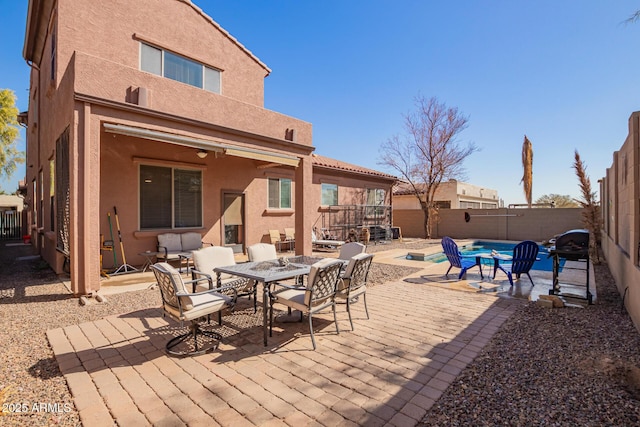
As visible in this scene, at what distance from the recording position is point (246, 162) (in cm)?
1185

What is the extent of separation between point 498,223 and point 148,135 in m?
19.5

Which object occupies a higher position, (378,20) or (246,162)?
(378,20)

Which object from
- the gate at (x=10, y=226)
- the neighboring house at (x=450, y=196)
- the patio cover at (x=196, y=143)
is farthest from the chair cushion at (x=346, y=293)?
the gate at (x=10, y=226)

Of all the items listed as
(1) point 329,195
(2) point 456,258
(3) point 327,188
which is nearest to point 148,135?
(2) point 456,258

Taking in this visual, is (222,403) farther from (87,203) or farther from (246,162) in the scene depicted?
(246,162)

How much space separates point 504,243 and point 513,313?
46.5ft

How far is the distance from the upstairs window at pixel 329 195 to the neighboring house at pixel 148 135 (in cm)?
340

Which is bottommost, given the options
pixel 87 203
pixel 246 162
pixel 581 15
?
pixel 87 203

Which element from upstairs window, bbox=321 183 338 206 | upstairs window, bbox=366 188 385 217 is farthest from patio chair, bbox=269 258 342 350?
upstairs window, bbox=366 188 385 217

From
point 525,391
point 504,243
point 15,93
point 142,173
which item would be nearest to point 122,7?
point 142,173

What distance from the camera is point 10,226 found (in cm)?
2088

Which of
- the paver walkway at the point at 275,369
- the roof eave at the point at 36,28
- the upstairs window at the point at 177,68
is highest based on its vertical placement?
the roof eave at the point at 36,28

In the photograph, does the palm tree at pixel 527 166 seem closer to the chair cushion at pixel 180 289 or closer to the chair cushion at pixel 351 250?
the chair cushion at pixel 351 250

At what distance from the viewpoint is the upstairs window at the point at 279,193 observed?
13.1 m
